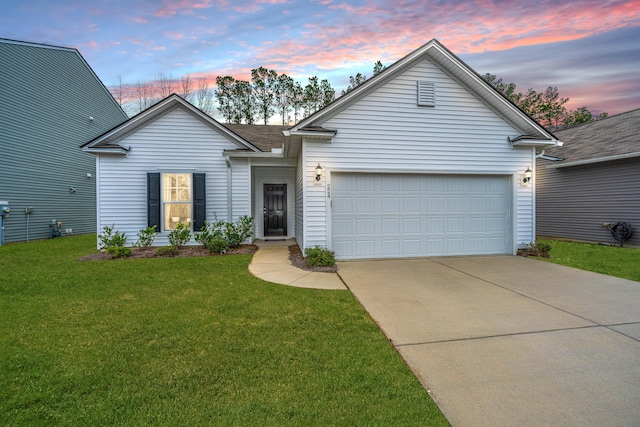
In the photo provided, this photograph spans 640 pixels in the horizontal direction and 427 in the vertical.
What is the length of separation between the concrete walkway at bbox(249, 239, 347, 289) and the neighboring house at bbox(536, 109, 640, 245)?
10838 millimetres

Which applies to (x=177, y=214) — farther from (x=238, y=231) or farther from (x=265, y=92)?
(x=265, y=92)

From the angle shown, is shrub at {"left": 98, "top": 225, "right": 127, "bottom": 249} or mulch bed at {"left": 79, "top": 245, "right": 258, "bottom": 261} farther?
shrub at {"left": 98, "top": 225, "right": 127, "bottom": 249}

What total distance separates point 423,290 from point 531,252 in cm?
505

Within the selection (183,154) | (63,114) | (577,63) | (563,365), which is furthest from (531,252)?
(63,114)

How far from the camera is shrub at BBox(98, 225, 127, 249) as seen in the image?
27.6 feet

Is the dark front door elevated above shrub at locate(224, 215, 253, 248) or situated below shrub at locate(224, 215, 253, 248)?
above

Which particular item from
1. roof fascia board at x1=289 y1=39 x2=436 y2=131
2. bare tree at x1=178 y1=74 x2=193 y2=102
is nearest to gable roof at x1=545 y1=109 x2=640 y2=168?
roof fascia board at x1=289 y1=39 x2=436 y2=131

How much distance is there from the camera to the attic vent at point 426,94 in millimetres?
7633

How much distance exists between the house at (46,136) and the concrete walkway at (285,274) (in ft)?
33.9

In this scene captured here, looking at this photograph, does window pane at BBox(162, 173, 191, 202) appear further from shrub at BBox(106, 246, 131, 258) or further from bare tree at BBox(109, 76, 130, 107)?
bare tree at BBox(109, 76, 130, 107)

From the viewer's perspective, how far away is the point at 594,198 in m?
11.2

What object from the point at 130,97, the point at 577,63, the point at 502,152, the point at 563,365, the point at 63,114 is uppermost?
the point at 130,97

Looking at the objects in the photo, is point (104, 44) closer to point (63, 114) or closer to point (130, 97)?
point (63, 114)

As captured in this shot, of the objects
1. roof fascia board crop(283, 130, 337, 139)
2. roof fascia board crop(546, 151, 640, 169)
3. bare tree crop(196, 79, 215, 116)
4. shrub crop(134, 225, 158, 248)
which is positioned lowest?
shrub crop(134, 225, 158, 248)
